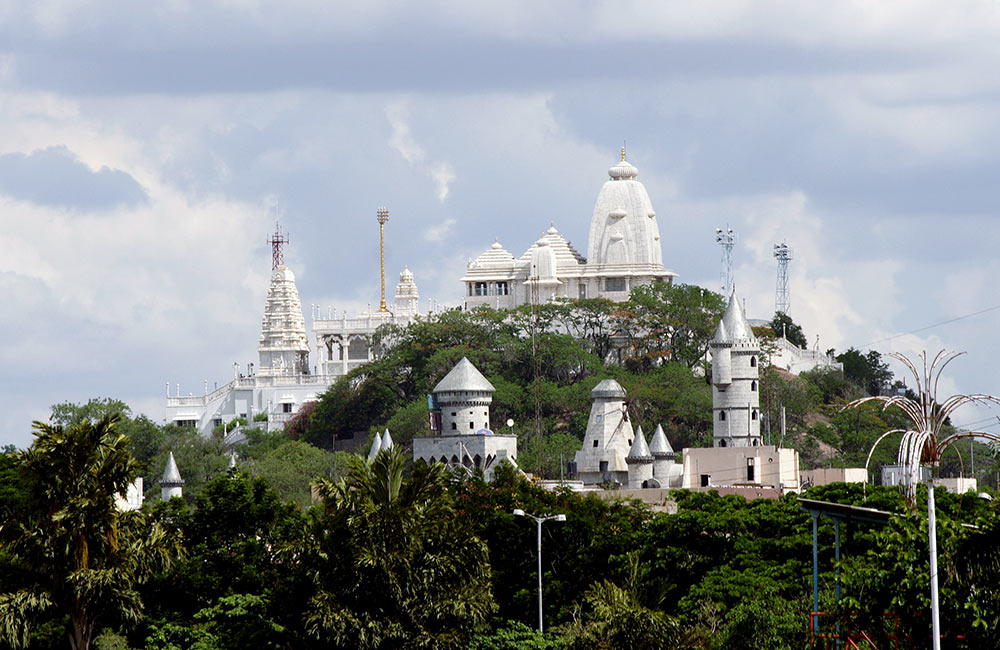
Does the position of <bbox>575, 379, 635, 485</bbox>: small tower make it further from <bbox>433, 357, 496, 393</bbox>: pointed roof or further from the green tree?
the green tree

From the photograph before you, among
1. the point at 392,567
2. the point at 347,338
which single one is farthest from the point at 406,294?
the point at 392,567

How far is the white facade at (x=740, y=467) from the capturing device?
4033 inches

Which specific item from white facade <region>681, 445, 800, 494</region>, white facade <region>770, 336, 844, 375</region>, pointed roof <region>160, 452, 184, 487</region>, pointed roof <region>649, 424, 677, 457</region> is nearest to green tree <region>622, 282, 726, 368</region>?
white facade <region>770, 336, 844, 375</region>

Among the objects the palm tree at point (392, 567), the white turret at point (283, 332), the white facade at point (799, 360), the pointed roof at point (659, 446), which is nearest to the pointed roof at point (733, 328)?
the pointed roof at point (659, 446)

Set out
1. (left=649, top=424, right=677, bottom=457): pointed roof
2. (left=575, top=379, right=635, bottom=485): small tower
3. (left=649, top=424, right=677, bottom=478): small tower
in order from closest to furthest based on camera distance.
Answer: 1. (left=649, top=424, right=677, bottom=478): small tower
2. (left=649, top=424, right=677, bottom=457): pointed roof
3. (left=575, top=379, right=635, bottom=485): small tower

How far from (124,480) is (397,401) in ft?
260

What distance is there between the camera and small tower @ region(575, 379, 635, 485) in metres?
110

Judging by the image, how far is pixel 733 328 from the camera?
111625 mm

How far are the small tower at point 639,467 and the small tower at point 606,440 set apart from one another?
9.60ft

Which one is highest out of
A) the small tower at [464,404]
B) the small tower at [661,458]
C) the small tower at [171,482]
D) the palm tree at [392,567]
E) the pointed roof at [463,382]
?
the pointed roof at [463,382]

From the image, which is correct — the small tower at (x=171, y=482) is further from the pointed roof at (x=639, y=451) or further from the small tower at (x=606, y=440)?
the pointed roof at (x=639, y=451)

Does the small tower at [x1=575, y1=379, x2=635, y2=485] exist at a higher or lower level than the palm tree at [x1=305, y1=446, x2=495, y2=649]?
higher

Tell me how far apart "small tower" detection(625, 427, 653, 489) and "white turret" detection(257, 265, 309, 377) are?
163ft

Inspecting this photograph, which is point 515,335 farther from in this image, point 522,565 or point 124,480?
point 124,480
